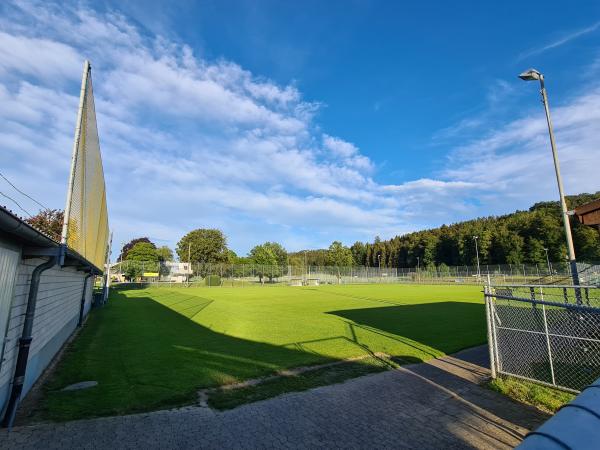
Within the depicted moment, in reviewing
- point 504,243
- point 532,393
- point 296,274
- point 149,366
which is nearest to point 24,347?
point 149,366

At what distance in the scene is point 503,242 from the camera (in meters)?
83.8

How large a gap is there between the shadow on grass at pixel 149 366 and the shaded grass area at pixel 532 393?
3.80 meters

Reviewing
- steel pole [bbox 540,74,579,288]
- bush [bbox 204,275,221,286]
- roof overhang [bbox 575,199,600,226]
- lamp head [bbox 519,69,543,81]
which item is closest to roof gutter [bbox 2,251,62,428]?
roof overhang [bbox 575,199,600,226]

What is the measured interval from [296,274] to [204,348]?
60652 millimetres

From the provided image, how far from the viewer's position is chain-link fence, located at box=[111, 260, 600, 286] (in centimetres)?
5316

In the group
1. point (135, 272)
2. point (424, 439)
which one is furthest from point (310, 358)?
point (135, 272)

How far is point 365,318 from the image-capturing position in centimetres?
1627

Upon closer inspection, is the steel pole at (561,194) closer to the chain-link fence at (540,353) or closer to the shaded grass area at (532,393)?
the chain-link fence at (540,353)

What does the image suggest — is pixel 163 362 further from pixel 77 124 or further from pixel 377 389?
pixel 77 124

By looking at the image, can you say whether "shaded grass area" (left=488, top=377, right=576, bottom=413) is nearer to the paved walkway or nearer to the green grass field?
the paved walkway

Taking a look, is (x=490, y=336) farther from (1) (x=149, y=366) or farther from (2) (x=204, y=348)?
(1) (x=149, y=366)

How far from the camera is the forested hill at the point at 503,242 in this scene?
72.9 meters

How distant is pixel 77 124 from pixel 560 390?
9.26 metres

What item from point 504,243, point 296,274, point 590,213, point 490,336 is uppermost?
point 504,243
